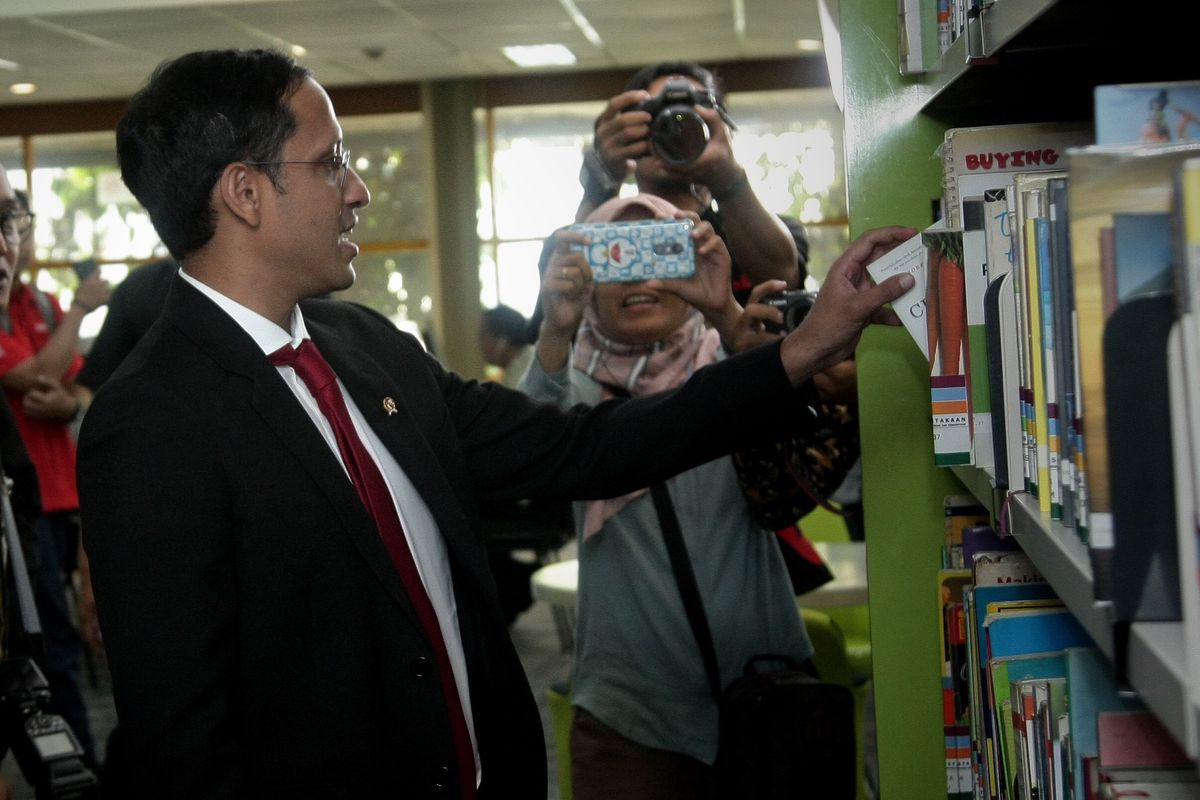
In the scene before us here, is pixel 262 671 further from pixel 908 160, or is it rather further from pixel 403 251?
pixel 403 251

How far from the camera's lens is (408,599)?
4.69 ft

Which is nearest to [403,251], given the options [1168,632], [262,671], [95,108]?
[95,108]

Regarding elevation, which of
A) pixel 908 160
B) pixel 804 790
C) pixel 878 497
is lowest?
pixel 804 790

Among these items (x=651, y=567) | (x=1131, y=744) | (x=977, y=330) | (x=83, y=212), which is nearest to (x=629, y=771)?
(x=651, y=567)

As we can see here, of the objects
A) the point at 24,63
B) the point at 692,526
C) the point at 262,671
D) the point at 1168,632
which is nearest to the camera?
the point at 1168,632

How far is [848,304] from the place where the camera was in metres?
1.47

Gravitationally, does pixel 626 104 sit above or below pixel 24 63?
below

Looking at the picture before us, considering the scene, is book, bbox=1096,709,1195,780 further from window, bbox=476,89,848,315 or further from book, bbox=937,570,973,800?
window, bbox=476,89,848,315

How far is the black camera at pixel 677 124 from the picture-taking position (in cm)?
193

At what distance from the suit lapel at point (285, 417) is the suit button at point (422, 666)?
34mm

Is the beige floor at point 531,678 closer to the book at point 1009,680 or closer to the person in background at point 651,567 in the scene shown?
the person in background at point 651,567

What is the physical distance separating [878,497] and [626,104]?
2.56ft

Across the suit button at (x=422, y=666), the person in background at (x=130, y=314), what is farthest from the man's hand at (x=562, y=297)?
the person in background at (x=130, y=314)

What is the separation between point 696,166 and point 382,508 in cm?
78
